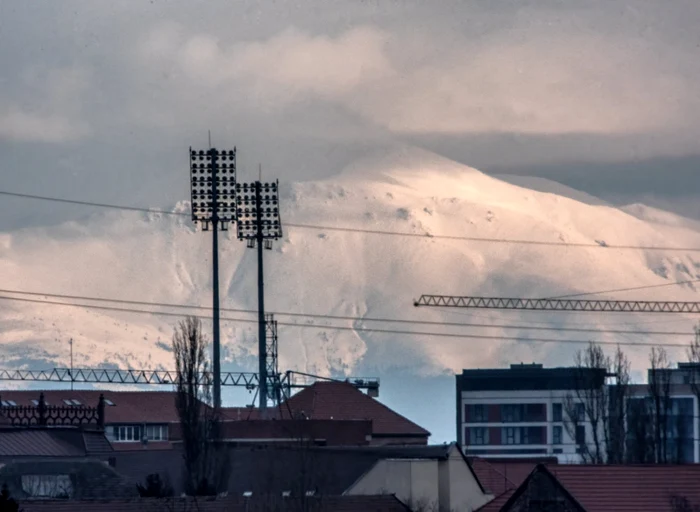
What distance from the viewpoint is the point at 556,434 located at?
198500 millimetres

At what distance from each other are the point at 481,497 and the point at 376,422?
4045cm

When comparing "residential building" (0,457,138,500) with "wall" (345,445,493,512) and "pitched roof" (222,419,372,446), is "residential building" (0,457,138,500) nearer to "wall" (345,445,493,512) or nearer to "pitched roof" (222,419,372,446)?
"wall" (345,445,493,512)

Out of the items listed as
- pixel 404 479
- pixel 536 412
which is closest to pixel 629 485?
pixel 404 479

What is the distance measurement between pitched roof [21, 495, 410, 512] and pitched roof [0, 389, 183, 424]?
75893 mm

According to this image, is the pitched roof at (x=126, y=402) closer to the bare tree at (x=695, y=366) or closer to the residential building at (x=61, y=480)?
the bare tree at (x=695, y=366)

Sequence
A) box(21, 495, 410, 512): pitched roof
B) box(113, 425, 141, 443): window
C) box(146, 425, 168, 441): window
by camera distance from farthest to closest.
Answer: box(146, 425, 168, 441): window < box(113, 425, 141, 443): window < box(21, 495, 410, 512): pitched roof

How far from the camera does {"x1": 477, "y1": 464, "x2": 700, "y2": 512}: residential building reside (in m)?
66.2

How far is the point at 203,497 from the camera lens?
77.3 m

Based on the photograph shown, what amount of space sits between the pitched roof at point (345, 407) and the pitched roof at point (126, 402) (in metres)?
26.9

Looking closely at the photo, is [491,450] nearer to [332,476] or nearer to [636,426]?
[636,426]

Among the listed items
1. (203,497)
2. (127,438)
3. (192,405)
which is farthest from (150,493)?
(127,438)

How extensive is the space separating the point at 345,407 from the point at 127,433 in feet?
101

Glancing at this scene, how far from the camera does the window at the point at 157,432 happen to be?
153125 mm

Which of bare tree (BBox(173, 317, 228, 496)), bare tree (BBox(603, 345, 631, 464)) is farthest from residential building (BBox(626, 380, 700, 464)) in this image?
bare tree (BBox(173, 317, 228, 496))
